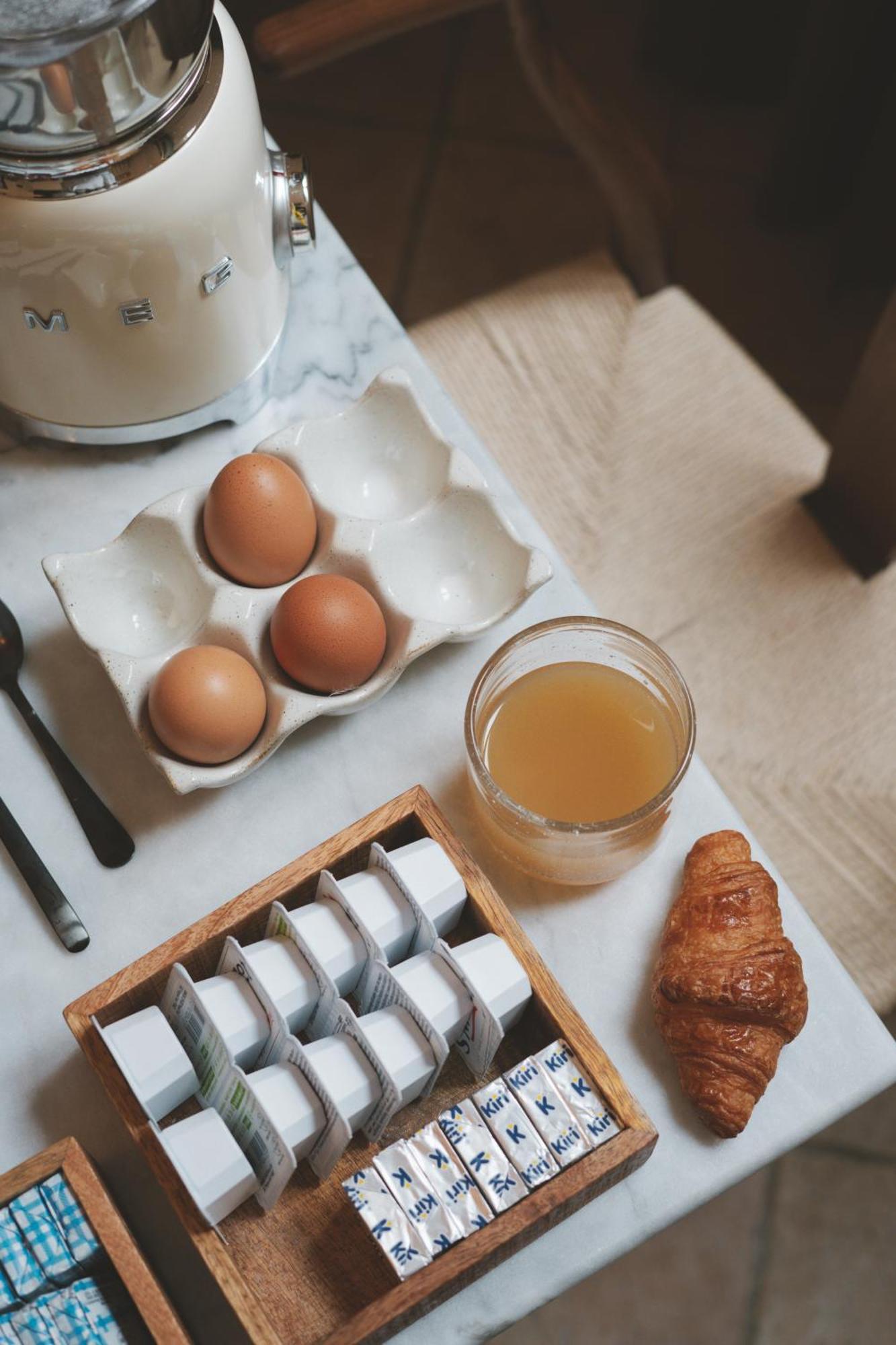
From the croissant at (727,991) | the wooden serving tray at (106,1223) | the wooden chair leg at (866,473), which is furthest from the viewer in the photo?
the wooden chair leg at (866,473)

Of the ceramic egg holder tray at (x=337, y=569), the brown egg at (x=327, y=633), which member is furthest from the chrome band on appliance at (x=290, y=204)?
the brown egg at (x=327, y=633)

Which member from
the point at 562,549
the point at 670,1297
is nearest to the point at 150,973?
the point at 562,549

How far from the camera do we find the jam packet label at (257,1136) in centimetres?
69

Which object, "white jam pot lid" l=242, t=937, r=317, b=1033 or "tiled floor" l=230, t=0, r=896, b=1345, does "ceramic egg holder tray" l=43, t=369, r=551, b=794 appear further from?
"tiled floor" l=230, t=0, r=896, b=1345

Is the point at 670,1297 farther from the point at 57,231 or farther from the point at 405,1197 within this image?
the point at 57,231

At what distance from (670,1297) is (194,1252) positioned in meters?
0.96

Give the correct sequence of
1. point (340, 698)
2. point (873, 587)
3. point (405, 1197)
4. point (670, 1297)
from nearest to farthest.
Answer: point (405, 1197)
point (340, 698)
point (873, 587)
point (670, 1297)

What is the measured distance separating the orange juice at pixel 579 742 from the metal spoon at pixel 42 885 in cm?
29

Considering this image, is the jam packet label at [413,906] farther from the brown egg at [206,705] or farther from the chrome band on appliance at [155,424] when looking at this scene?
the chrome band on appliance at [155,424]

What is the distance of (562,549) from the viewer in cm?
117

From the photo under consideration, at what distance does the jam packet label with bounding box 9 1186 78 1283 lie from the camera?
0.69m

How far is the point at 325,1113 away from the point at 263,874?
19 cm

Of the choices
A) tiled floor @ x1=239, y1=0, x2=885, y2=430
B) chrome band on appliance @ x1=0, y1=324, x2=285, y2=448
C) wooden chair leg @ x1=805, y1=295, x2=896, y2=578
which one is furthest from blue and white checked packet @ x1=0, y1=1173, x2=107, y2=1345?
tiled floor @ x1=239, y1=0, x2=885, y2=430

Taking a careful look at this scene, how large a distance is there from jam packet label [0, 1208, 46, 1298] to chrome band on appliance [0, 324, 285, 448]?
530mm
